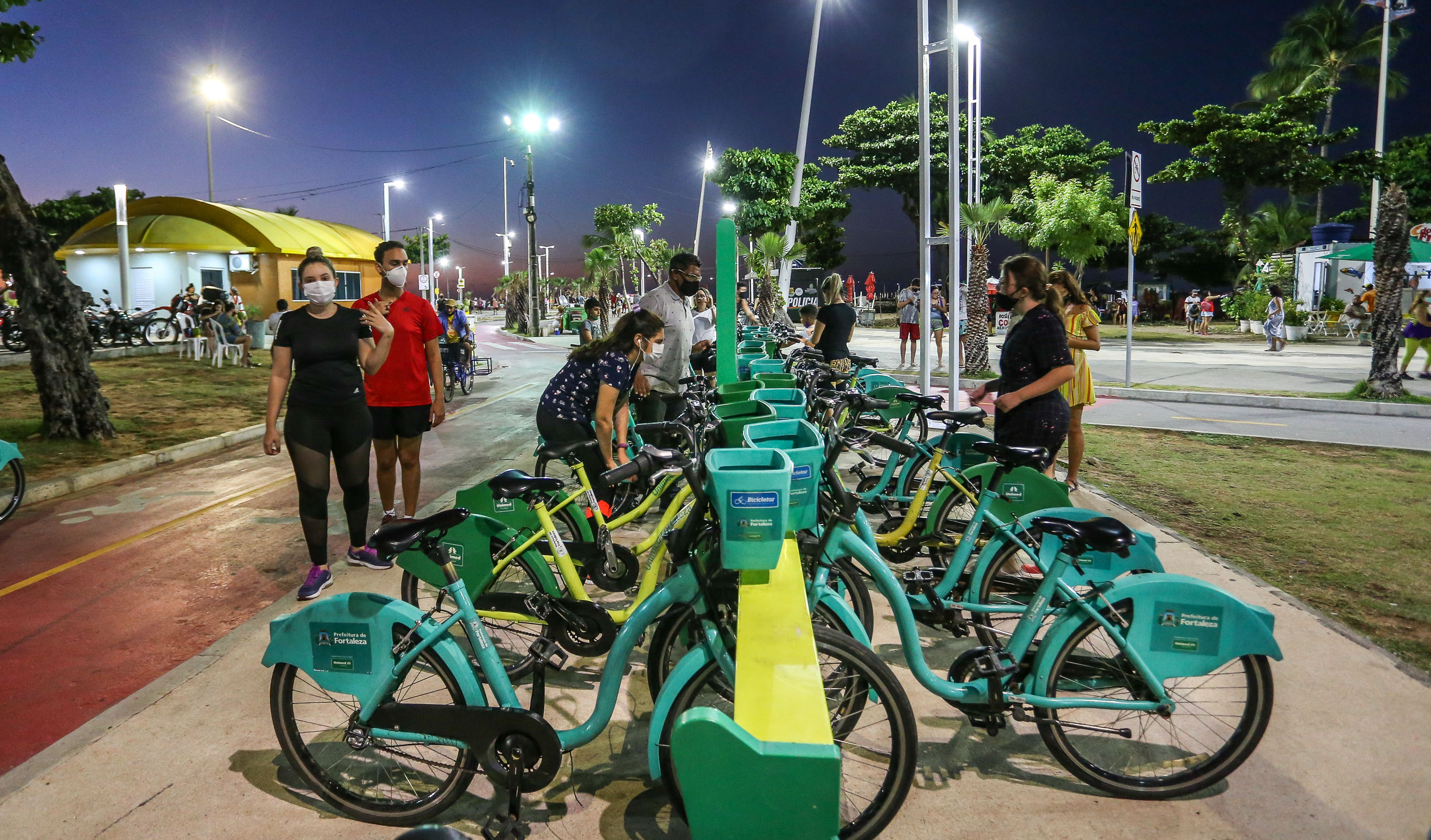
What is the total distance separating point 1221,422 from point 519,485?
11.7 m

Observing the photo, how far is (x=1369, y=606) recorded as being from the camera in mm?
4746

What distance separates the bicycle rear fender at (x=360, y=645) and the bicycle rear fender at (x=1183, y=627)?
206 centimetres

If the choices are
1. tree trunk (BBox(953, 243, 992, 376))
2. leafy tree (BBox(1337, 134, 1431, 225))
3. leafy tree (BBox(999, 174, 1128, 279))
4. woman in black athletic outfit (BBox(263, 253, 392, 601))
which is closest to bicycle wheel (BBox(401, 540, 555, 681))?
woman in black athletic outfit (BBox(263, 253, 392, 601))

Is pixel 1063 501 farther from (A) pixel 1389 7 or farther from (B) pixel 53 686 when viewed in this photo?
(A) pixel 1389 7

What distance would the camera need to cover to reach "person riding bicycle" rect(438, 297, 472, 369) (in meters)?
16.4

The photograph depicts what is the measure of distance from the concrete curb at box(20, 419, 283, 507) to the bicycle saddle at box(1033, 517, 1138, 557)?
27.3ft

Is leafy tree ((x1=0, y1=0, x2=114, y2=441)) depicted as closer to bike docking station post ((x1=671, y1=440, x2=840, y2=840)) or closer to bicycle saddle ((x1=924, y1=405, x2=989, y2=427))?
bicycle saddle ((x1=924, y1=405, x2=989, y2=427))

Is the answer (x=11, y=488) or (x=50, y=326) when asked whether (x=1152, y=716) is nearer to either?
(x=11, y=488)

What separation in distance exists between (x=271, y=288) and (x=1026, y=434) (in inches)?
1469

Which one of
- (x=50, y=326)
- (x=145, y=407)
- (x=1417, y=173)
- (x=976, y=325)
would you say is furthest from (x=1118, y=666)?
(x=1417, y=173)

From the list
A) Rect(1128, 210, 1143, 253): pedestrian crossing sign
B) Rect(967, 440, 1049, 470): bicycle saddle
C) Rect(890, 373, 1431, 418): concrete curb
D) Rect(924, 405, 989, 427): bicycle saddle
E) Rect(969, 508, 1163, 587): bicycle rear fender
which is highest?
Rect(1128, 210, 1143, 253): pedestrian crossing sign

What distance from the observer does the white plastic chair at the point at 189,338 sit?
1989 centimetres

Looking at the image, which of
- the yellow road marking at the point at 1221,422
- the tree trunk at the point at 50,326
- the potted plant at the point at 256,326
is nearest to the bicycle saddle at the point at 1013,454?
the yellow road marking at the point at 1221,422

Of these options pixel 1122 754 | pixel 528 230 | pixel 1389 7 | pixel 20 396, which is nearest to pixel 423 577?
pixel 1122 754
